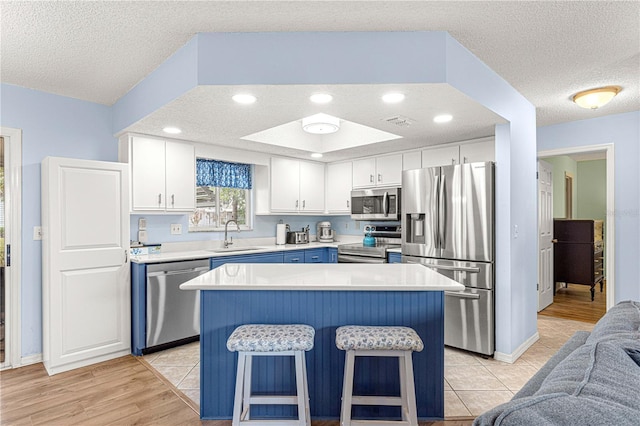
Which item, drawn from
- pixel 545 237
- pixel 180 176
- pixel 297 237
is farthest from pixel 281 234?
pixel 545 237

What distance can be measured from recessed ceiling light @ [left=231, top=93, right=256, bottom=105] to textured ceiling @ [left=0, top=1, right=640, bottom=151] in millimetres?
401

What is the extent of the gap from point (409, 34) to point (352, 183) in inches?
115

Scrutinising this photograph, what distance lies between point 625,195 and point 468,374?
8.86 ft

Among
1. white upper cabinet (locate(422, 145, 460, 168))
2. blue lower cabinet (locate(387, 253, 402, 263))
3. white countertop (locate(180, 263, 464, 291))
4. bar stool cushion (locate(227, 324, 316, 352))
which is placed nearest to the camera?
bar stool cushion (locate(227, 324, 316, 352))

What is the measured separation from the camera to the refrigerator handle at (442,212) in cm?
340

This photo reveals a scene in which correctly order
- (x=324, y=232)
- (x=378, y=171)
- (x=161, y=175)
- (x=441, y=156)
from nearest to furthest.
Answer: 1. (x=161, y=175)
2. (x=441, y=156)
3. (x=378, y=171)
4. (x=324, y=232)

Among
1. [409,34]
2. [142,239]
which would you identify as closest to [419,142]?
[409,34]

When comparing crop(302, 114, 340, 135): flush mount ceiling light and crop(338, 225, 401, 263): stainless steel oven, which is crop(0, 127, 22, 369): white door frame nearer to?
crop(302, 114, 340, 135): flush mount ceiling light

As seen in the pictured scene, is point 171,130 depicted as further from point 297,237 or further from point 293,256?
point 297,237

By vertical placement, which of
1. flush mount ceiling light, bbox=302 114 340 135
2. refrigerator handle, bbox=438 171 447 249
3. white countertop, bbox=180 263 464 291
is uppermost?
flush mount ceiling light, bbox=302 114 340 135

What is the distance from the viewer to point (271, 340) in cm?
187

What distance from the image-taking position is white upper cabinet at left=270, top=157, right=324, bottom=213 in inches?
189

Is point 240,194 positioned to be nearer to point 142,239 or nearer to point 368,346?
point 142,239

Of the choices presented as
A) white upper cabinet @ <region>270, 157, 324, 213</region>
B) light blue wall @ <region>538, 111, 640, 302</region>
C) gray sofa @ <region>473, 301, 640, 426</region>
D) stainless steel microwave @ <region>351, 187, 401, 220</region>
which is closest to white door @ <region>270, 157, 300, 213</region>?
white upper cabinet @ <region>270, 157, 324, 213</region>
